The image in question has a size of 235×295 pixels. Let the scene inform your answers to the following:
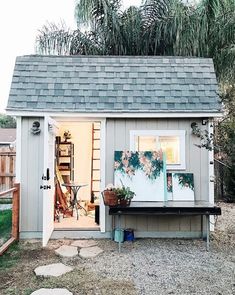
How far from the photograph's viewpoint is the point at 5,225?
5848 mm

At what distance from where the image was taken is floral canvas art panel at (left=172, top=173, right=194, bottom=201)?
248 inches

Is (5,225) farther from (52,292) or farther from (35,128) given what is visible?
(52,292)

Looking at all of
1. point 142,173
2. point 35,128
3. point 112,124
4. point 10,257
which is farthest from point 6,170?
point 142,173

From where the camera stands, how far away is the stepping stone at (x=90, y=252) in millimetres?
5269

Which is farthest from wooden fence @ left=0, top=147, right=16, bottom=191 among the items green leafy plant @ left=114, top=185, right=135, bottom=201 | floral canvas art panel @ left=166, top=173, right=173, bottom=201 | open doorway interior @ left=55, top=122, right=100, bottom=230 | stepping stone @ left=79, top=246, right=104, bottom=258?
floral canvas art panel @ left=166, top=173, right=173, bottom=201

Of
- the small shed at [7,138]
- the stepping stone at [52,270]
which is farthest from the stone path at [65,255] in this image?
the small shed at [7,138]

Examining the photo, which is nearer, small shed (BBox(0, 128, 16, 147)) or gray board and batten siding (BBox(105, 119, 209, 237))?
gray board and batten siding (BBox(105, 119, 209, 237))

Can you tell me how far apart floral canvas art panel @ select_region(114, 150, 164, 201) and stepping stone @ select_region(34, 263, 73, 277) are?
2043 millimetres

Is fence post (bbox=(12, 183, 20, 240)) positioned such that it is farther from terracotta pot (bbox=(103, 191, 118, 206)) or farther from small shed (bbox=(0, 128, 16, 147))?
small shed (bbox=(0, 128, 16, 147))

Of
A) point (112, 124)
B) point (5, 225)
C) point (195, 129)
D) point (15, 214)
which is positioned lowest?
point (5, 225)

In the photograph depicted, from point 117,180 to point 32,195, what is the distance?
66.8 inches

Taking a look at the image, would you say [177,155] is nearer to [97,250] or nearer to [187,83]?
[187,83]

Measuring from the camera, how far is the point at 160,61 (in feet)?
24.5

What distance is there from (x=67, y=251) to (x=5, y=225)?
1.30m
